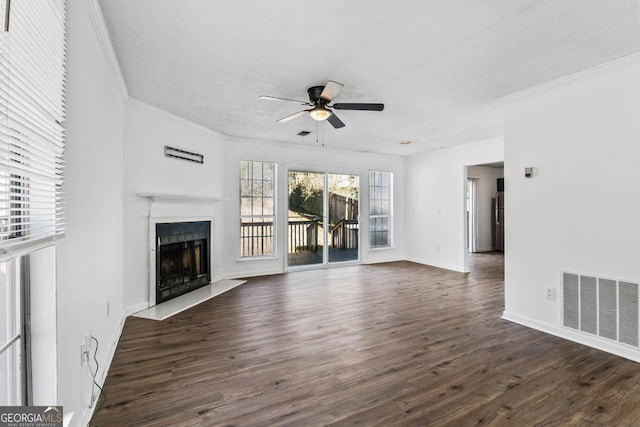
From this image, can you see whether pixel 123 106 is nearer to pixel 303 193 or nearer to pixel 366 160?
pixel 303 193

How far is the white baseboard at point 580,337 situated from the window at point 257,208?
411 cm

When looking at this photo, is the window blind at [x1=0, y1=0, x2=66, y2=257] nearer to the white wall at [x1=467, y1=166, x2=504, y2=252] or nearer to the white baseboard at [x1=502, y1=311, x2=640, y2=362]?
the white baseboard at [x1=502, y1=311, x2=640, y2=362]

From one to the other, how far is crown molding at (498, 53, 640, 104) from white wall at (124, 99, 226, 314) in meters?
4.27

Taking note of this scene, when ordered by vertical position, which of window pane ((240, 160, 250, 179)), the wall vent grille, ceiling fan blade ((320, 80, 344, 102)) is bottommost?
the wall vent grille

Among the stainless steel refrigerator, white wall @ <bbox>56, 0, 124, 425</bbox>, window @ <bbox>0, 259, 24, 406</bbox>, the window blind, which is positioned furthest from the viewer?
the stainless steel refrigerator

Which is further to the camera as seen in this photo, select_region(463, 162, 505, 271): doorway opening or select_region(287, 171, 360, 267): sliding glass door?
select_region(463, 162, 505, 271): doorway opening

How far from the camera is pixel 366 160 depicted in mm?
7113

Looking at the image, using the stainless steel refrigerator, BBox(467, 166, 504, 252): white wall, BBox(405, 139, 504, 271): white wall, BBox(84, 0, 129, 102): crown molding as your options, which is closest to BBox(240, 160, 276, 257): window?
BBox(84, 0, 129, 102): crown molding

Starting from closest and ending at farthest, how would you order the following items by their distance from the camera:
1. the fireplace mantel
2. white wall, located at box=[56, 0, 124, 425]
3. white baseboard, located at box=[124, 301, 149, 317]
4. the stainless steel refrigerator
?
white wall, located at box=[56, 0, 124, 425], white baseboard, located at box=[124, 301, 149, 317], the fireplace mantel, the stainless steel refrigerator

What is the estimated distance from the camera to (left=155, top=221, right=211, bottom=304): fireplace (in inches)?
164

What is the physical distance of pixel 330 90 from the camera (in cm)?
296

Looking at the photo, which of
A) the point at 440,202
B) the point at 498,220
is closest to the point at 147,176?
the point at 440,202

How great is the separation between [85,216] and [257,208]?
400 cm

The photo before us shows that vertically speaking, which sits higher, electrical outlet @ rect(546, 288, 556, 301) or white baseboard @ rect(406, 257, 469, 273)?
electrical outlet @ rect(546, 288, 556, 301)
